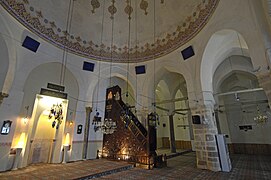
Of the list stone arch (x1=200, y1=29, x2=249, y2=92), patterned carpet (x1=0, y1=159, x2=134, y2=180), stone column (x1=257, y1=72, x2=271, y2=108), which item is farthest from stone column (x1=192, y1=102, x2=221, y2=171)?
patterned carpet (x1=0, y1=159, x2=134, y2=180)

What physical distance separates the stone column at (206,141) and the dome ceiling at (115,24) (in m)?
4.15

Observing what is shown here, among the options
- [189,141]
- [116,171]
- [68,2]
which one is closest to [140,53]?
[68,2]

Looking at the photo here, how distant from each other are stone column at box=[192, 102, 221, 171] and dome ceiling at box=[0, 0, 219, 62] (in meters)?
4.15

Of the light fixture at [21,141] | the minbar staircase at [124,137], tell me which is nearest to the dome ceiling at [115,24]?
the minbar staircase at [124,137]

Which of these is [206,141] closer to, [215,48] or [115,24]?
[215,48]

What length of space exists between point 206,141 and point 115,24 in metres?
8.90

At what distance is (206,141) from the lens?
6.08 metres

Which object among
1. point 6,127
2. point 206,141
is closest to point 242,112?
point 206,141

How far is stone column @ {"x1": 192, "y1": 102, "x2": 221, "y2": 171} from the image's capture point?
19.1 ft

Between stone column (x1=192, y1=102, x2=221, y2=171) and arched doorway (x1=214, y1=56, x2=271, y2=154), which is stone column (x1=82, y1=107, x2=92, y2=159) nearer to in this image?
stone column (x1=192, y1=102, x2=221, y2=171)

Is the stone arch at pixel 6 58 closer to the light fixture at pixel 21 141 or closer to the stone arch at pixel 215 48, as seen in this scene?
the light fixture at pixel 21 141

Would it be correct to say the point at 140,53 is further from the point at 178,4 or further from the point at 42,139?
the point at 42,139

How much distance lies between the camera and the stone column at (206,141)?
19.1 feet

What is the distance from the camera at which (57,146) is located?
26.8 feet
